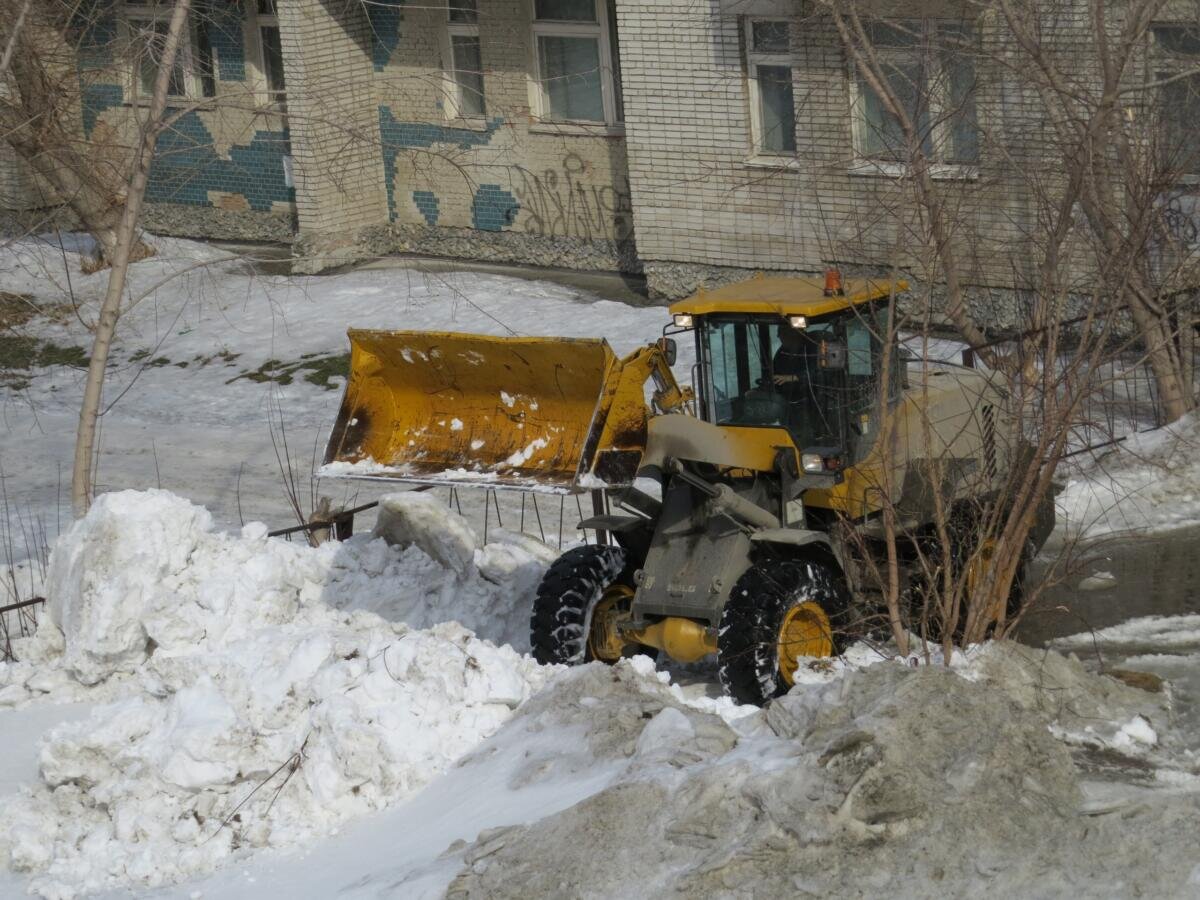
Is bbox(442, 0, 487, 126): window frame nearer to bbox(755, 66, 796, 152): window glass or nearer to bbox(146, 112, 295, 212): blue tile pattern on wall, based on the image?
bbox(146, 112, 295, 212): blue tile pattern on wall

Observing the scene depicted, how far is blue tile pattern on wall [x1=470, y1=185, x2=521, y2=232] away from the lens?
19.5m

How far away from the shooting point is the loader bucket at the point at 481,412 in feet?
28.8

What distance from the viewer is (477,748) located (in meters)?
8.02

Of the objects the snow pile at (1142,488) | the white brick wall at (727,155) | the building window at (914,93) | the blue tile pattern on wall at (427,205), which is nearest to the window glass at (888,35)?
the building window at (914,93)

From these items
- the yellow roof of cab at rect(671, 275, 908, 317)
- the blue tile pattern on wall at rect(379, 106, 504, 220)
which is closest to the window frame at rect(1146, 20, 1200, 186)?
the yellow roof of cab at rect(671, 275, 908, 317)

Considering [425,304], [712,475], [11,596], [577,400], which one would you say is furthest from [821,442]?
[425,304]

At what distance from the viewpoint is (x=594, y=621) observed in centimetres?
915

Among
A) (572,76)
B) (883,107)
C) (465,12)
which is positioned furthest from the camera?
(465,12)

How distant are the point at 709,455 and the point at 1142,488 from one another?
478cm

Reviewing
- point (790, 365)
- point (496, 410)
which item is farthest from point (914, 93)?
point (496, 410)

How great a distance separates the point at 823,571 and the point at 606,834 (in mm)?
2488

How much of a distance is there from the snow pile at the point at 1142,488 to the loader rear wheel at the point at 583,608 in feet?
12.3

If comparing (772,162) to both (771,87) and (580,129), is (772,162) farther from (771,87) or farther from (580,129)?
(580,129)

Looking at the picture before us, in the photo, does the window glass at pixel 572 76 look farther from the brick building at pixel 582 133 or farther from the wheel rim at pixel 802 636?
the wheel rim at pixel 802 636
